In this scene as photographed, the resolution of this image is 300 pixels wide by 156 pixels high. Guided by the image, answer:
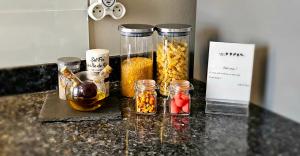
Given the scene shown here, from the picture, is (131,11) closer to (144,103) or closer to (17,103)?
(144,103)

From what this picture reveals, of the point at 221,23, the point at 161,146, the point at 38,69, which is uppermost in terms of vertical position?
the point at 221,23

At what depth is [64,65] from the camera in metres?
1.17

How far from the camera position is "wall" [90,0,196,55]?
131 centimetres

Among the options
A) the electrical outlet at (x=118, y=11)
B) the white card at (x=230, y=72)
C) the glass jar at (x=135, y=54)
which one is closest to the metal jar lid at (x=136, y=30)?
the glass jar at (x=135, y=54)

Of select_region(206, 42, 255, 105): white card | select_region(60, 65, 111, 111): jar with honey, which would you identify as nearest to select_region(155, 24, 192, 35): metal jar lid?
select_region(206, 42, 255, 105): white card

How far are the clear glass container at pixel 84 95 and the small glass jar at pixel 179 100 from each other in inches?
8.2

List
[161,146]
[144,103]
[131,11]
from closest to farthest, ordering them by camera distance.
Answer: [161,146] < [144,103] < [131,11]

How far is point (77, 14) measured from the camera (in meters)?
1.26

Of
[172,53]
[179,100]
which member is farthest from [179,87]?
[172,53]

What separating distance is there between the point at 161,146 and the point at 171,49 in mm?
388

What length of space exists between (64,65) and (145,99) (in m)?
0.27

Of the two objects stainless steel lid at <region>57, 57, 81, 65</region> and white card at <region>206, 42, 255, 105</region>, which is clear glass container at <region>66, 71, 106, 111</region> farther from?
white card at <region>206, 42, 255, 105</region>

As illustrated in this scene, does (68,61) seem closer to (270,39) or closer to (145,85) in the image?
(145,85)

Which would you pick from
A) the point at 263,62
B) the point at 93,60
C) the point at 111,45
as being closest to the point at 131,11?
the point at 111,45
